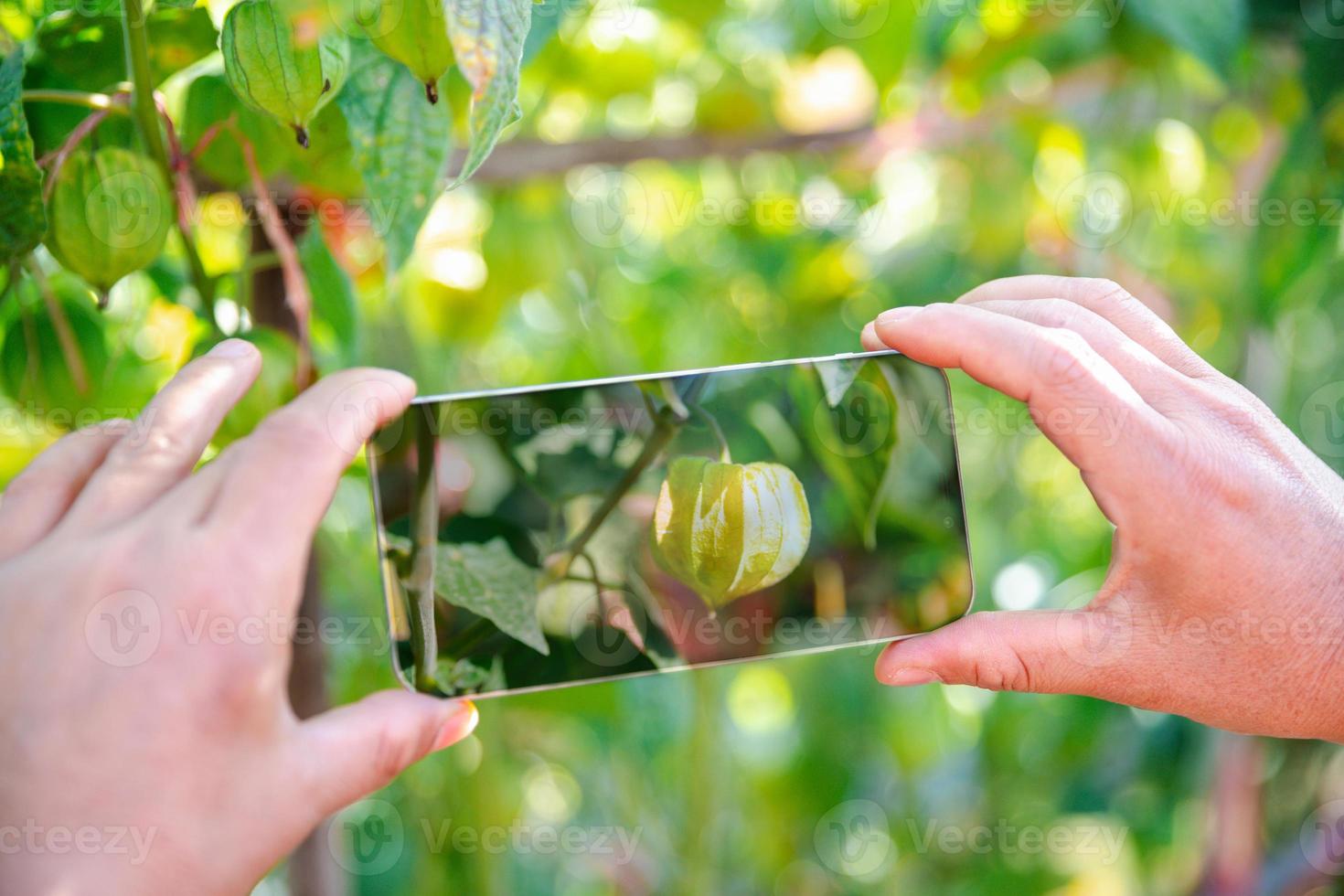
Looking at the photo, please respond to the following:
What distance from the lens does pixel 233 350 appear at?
302 mm

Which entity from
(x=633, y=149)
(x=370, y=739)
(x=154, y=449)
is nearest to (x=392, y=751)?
(x=370, y=739)

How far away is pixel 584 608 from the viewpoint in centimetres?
35

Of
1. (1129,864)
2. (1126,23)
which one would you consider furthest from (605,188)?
(1129,864)

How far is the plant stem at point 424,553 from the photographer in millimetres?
333

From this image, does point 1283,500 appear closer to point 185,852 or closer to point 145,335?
point 185,852

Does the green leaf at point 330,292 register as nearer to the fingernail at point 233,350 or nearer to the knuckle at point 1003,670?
the fingernail at point 233,350

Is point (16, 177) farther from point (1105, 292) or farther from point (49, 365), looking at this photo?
point (1105, 292)

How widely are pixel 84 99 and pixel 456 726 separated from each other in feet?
0.80

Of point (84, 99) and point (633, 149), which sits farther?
point (633, 149)

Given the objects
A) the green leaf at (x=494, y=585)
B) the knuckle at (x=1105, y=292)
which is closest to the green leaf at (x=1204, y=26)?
the knuckle at (x=1105, y=292)

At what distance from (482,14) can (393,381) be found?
0.13 m

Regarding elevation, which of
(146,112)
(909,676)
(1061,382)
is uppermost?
(146,112)

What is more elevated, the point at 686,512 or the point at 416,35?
the point at 416,35

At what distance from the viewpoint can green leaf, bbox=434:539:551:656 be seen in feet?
1.11
